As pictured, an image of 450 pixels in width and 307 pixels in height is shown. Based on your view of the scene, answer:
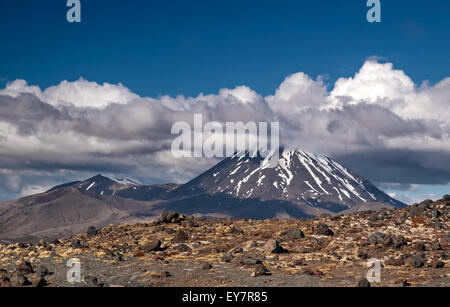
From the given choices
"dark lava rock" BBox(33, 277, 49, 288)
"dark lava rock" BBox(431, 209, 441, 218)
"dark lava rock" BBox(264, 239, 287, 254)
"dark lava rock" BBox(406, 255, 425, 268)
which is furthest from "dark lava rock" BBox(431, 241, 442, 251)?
"dark lava rock" BBox(33, 277, 49, 288)

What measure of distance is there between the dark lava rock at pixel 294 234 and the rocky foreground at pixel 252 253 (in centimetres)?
12

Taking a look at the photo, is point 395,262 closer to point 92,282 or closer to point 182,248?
point 182,248

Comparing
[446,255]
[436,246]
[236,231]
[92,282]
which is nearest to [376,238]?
[436,246]

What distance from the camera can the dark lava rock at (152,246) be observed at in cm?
5147

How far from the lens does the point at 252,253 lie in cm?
4834

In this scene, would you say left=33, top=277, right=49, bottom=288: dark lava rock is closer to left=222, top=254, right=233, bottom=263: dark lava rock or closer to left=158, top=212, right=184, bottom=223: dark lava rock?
left=222, top=254, right=233, bottom=263: dark lava rock

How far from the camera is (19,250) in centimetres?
5475

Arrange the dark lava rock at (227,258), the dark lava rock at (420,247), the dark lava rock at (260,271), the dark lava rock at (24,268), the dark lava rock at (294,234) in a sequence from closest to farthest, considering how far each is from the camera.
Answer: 1. the dark lava rock at (260,271)
2. the dark lava rock at (24,268)
3. the dark lava rock at (227,258)
4. the dark lava rock at (420,247)
5. the dark lava rock at (294,234)

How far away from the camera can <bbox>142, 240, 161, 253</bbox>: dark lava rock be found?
2026 inches

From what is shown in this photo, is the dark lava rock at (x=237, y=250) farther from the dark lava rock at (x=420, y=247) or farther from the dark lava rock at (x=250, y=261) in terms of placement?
the dark lava rock at (x=420, y=247)

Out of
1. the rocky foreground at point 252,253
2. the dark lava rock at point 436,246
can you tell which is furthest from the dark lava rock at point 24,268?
the dark lava rock at point 436,246

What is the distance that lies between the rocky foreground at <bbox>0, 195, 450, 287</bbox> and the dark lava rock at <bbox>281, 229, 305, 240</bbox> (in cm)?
12
